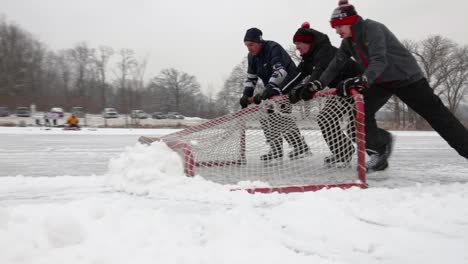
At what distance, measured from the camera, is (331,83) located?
3826 mm

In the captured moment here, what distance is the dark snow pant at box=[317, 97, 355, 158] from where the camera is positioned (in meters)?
3.16

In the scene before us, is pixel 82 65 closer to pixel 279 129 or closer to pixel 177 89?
pixel 177 89

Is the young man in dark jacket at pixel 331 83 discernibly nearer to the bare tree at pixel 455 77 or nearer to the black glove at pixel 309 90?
the black glove at pixel 309 90

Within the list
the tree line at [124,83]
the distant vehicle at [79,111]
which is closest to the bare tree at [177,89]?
the tree line at [124,83]

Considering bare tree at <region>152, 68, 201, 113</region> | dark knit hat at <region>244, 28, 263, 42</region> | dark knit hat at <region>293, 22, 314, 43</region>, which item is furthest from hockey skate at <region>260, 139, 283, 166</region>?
bare tree at <region>152, 68, 201, 113</region>

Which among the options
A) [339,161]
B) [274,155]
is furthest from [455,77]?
[274,155]

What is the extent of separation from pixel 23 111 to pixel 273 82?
35342mm

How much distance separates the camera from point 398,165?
4.21m

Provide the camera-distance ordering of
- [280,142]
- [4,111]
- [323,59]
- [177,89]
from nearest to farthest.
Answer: [280,142], [323,59], [4,111], [177,89]

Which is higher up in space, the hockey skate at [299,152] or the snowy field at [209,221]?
the hockey skate at [299,152]

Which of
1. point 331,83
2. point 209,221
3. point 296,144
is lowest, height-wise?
point 209,221

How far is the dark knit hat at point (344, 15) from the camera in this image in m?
3.08

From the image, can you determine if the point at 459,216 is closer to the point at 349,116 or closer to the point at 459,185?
the point at 459,185

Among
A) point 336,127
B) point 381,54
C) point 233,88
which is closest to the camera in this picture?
point 381,54
